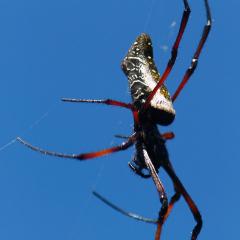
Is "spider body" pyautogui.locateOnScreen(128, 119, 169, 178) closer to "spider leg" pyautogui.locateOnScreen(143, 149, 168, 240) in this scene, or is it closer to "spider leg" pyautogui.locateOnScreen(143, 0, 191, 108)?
"spider leg" pyautogui.locateOnScreen(143, 149, 168, 240)

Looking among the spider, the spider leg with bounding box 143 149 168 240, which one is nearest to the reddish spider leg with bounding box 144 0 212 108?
the spider

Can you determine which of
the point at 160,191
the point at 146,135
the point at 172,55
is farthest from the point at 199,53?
the point at 160,191

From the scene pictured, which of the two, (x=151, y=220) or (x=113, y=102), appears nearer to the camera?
(x=113, y=102)

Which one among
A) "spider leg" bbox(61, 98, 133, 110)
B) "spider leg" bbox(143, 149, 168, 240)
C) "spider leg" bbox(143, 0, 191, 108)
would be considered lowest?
"spider leg" bbox(143, 149, 168, 240)

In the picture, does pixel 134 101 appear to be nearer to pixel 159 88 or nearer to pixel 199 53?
pixel 159 88

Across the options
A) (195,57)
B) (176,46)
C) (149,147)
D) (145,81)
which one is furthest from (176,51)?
(149,147)

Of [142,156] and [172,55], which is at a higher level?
[172,55]

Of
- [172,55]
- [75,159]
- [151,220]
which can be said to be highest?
[172,55]

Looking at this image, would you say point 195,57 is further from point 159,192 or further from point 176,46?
point 159,192
